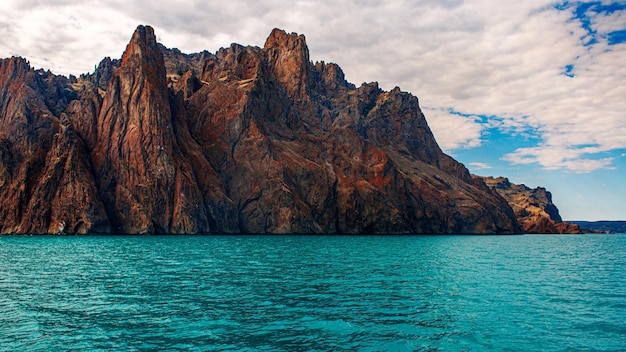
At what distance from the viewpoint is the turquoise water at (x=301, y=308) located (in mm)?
22938

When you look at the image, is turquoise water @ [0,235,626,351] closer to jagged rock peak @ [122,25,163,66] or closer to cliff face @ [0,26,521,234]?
cliff face @ [0,26,521,234]

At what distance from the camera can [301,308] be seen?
2984 centimetres

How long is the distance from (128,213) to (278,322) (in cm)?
11969

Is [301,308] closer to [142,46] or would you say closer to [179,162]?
[179,162]

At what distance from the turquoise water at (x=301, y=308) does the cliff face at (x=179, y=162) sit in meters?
84.7

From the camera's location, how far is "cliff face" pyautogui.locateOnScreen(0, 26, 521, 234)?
131750 mm

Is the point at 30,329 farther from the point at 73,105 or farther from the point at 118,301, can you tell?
the point at 73,105

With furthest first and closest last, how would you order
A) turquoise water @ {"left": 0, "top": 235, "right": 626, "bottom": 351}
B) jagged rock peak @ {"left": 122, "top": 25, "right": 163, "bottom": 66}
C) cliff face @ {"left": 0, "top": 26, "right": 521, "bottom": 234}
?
jagged rock peak @ {"left": 122, "top": 25, "right": 163, "bottom": 66} → cliff face @ {"left": 0, "top": 26, "right": 521, "bottom": 234} → turquoise water @ {"left": 0, "top": 235, "right": 626, "bottom": 351}

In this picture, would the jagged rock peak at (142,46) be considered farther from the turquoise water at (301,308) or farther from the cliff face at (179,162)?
the turquoise water at (301,308)

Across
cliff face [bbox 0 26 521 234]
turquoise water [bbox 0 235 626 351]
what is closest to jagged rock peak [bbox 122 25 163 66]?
cliff face [bbox 0 26 521 234]

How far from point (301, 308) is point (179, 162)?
12207cm

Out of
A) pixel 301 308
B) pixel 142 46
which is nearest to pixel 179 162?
pixel 142 46

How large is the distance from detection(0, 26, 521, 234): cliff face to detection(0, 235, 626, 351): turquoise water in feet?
278

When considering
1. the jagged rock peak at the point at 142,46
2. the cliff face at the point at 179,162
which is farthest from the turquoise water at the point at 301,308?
the jagged rock peak at the point at 142,46
